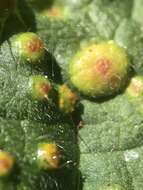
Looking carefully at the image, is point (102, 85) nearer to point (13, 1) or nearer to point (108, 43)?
point (108, 43)

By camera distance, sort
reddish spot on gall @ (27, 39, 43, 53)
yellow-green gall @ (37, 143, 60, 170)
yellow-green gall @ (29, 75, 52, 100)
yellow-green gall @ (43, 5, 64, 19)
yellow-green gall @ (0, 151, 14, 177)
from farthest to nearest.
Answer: yellow-green gall @ (43, 5, 64, 19) < reddish spot on gall @ (27, 39, 43, 53) < yellow-green gall @ (29, 75, 52, 100) < yellow-green gall @ (37, 143, 60, 170) < yellow-green gall @ (0, 151, 14, 177)

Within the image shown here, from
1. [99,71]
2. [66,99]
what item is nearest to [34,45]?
[66,99]

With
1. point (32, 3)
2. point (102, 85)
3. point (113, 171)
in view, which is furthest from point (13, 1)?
point (113, 171)

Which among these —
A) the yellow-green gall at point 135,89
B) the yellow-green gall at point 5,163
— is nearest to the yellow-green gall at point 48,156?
the yellow-green gall at point 5,163

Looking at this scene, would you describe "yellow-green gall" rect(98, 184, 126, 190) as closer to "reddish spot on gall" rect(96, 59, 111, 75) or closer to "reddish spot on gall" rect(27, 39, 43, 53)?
"reddish spot on gall" rect(96, 59, 111, 75)

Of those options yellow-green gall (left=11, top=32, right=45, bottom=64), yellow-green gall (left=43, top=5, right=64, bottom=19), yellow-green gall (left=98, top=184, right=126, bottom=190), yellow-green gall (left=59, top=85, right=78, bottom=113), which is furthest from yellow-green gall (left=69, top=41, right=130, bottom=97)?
yellow-green gall (left=98, top=184, right=126, bottom=190)
